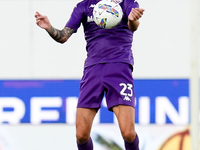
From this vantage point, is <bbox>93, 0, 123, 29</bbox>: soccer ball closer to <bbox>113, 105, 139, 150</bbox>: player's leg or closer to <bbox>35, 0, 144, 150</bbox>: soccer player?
<bbox>35, 0, 144, 150</bbox>: soccer player

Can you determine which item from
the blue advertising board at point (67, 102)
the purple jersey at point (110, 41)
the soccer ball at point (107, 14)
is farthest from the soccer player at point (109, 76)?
the blue advertising board at point (67, 102)

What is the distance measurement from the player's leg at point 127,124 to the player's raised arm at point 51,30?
2.71 ft

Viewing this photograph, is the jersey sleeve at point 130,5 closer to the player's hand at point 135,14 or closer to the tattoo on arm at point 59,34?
the player's hand at point 135,14

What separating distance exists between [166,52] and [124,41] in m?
2.21

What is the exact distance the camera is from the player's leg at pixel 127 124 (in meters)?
5.00

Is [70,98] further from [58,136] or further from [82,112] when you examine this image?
[82,112]

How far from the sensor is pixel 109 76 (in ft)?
16.8

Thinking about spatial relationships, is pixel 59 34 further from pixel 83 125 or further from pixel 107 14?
pixel 83 125

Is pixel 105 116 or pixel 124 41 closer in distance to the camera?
pixel 124 41

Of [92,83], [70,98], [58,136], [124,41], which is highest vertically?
[124,41]

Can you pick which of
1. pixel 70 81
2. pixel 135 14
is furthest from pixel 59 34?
pixel 70 81

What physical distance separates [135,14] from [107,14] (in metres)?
0.34

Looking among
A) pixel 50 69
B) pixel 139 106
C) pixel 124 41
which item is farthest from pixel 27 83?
pixel 124 41

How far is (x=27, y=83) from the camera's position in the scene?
7.37m
